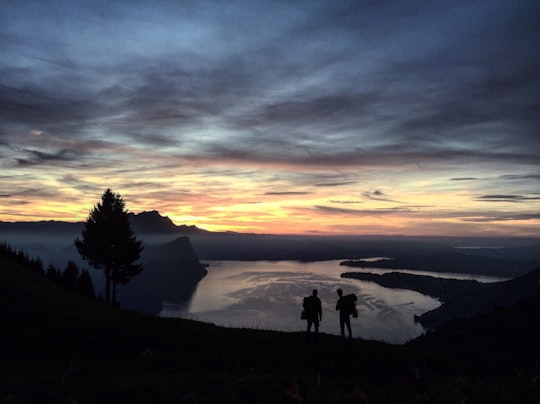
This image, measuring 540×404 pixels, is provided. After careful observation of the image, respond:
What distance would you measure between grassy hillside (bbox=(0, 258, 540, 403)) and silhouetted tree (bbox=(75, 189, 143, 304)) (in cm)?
1294

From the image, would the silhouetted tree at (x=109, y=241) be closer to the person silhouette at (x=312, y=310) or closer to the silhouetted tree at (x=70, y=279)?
the silhouetted tree at (x=70, y=279)

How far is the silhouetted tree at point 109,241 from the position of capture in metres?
45.1

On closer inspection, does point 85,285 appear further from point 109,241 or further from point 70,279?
point 109,241

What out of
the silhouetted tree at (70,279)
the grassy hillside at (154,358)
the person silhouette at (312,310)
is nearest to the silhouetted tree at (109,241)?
the silhouetted tree at (70,279)

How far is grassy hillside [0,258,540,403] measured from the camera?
1259 cm

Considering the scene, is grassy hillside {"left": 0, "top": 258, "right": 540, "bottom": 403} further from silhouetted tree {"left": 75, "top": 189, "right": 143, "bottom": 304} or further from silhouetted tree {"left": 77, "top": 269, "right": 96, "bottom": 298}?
silhouetted tree {"left": 77, "top": 269, "right": 96, "bottom": 298}

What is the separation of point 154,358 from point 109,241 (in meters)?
29.5

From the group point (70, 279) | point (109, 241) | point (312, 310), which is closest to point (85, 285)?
point (70, 279)

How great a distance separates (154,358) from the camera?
19125mm

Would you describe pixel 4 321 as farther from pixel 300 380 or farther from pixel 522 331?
→ pixel 522 331

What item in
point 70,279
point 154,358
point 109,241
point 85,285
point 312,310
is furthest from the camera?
point 85,285

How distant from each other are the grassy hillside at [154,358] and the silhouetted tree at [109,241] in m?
12.9

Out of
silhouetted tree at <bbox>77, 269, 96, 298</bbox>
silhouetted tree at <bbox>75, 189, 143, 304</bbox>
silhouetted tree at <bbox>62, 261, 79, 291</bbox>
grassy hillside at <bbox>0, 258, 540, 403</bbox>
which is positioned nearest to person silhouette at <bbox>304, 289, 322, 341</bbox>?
grassy hillside at <bbox>0, 258, 540, 403</bbox>

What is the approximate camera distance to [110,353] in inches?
823
